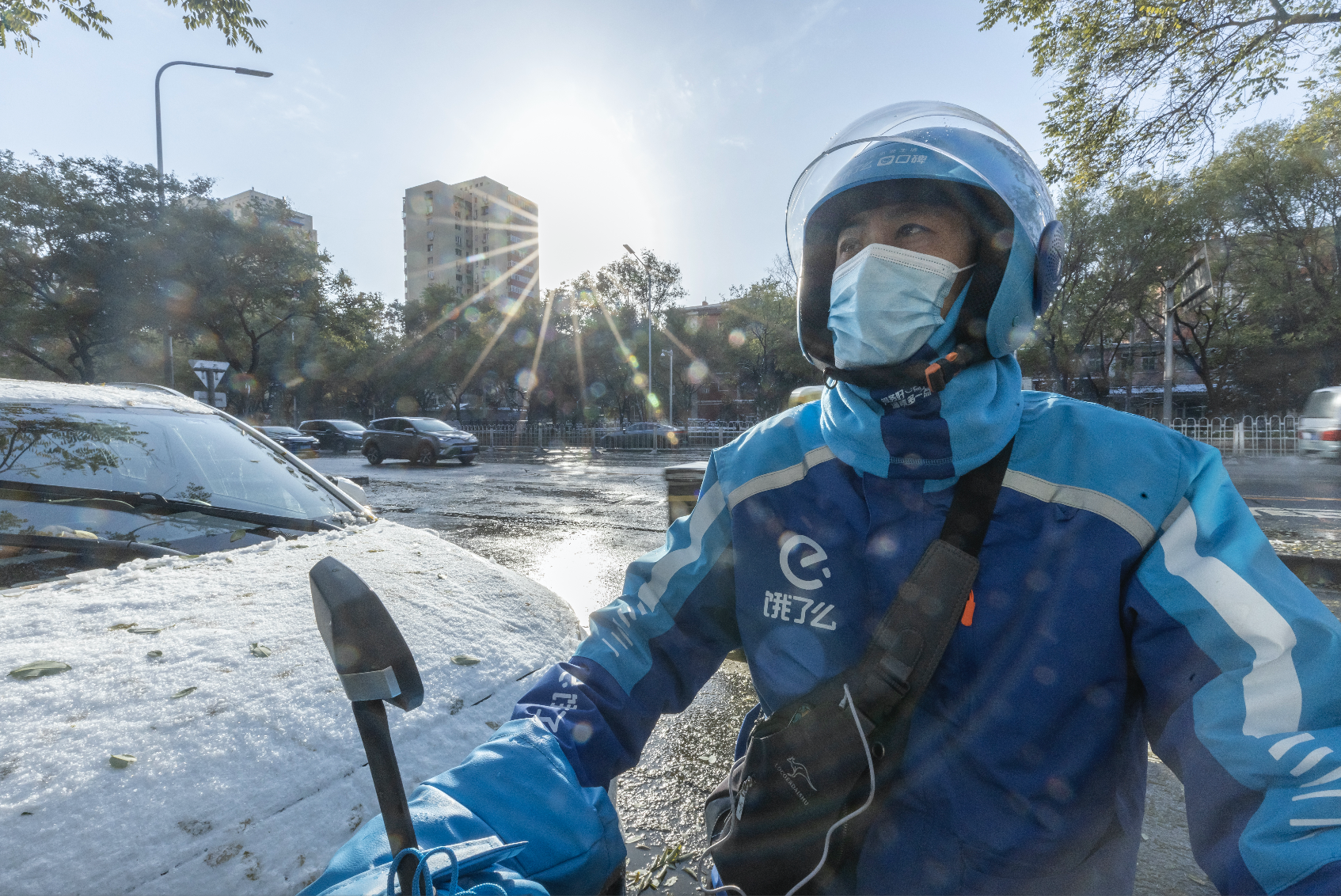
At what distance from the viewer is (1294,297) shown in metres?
23.6

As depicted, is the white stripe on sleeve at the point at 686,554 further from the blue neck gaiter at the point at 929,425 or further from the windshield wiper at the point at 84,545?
the windshield wiper at the point at 84,545

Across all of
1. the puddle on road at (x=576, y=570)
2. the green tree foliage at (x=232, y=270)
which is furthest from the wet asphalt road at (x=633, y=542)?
the green tree foliage at (x=232, y=270)

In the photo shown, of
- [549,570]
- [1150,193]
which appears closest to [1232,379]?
[1150,193]

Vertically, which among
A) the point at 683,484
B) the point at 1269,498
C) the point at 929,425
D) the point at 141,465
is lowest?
the point at 1269,498

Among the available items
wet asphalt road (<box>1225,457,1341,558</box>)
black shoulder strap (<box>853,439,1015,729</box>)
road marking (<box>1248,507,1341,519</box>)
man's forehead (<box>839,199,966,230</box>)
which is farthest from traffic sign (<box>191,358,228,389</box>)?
road marking (<box>1248,507,1341,519</box>)

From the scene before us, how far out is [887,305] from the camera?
4.66 ft

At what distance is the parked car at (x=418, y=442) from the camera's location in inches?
792

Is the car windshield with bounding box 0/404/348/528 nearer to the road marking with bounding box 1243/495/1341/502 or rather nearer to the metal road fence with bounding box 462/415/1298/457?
the road marking with bounding box 1243/495/1341/502

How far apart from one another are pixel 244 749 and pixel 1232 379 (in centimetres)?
3934

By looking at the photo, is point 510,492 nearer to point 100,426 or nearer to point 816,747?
point 100,426

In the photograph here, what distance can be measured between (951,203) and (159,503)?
2.68m

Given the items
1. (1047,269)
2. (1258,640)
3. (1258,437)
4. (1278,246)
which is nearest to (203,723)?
(1258,640)

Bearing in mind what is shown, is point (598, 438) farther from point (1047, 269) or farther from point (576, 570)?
point (1047, 269)

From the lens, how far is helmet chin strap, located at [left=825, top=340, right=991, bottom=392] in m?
1.24
